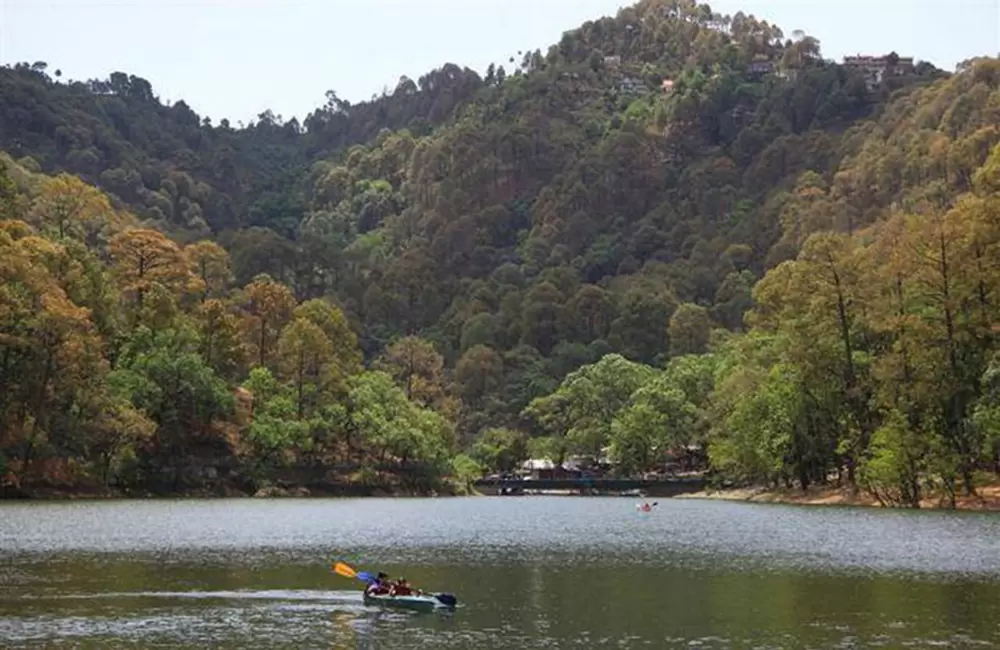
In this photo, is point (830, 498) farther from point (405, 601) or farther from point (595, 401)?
point (595, 401)

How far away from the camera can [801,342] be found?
9275cm

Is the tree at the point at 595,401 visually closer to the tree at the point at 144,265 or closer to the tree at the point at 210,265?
the tree at the point at 210,265

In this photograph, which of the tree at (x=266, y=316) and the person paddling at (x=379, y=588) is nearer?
the person paddling at (x=379, y=588)

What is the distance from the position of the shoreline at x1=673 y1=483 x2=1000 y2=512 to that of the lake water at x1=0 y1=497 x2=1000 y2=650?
514cm

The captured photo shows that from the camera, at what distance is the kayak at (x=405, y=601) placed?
36250mm

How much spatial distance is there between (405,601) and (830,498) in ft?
213

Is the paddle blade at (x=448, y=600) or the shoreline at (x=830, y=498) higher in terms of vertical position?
the shoreline at (x=830, y=498)

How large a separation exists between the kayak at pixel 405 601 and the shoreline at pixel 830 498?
49438mm

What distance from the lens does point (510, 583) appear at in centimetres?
4316

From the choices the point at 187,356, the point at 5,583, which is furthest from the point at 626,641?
the point at 187,356

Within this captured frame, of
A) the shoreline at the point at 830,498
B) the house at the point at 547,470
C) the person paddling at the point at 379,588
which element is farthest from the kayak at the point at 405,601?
the house at the point at 547,470

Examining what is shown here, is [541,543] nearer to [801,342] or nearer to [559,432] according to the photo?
[801,342]

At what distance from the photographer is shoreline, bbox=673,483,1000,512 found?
7788 centimetres

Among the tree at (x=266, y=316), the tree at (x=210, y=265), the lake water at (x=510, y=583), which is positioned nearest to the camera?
the lake water at (x=510, y=583)
